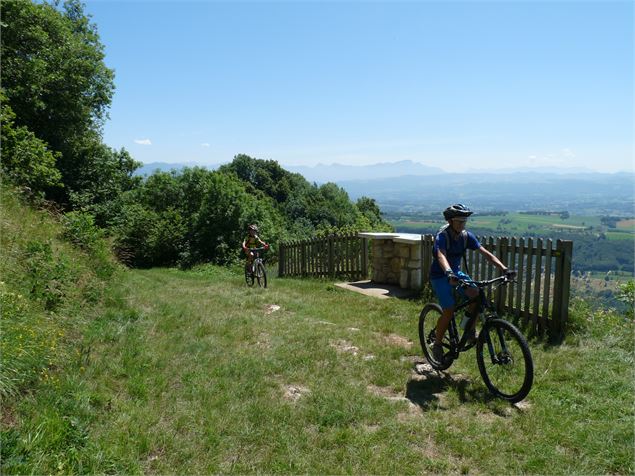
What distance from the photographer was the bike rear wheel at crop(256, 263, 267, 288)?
37.8 ft

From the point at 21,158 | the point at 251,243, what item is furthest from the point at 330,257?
the point at 21,158

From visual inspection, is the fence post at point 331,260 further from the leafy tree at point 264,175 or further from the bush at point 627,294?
the leafy tree at point 264,175

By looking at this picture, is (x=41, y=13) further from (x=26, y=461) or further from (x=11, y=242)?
(x=26, y=461)

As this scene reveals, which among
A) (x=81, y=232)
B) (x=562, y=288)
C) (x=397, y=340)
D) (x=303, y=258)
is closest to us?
(x=562, y=288)

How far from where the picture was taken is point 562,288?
Answer: 244 inches

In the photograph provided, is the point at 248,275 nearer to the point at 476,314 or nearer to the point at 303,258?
the point at 303,258

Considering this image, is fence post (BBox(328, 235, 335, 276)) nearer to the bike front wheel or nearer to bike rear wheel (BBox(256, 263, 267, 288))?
bike rear wheel (BBox(256, 263, 267, 288))

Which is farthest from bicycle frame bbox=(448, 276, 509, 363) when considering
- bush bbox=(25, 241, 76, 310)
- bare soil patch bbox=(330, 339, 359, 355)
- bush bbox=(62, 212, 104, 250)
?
bush bbox=(62, 212, 104, 250)

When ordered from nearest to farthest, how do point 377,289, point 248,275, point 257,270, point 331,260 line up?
point 377,289 → point 257,270 → point 248,275 → point 331,260

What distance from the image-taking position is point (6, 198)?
29.5 ft

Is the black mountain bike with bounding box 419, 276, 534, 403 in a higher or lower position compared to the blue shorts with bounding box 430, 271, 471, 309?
lower

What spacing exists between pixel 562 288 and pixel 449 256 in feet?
7.66

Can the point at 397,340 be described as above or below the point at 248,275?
above

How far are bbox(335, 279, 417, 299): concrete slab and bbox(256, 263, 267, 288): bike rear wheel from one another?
192 cm
